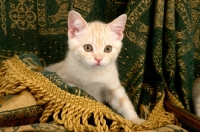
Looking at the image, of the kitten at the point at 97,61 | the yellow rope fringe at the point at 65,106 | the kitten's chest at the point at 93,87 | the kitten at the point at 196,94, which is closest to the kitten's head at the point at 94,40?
the kitten at the point at 97,61

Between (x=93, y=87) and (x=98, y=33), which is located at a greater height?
(x=98, y=33)

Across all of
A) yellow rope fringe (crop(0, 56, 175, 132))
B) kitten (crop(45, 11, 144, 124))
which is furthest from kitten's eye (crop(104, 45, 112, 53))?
yellow rope fringe (crop(0, 56, 175, 132))

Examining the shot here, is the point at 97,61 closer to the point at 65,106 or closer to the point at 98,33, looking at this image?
the point at 98,33

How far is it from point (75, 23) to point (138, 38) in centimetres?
38

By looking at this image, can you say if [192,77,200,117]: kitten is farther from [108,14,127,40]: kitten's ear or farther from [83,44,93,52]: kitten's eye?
[83,44,93,52]: kitten's eye

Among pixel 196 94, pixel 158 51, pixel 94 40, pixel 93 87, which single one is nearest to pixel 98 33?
pixel 94 40

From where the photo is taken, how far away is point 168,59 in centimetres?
142

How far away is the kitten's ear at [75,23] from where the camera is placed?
3.76ft

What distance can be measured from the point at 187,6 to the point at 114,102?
0.64 meters

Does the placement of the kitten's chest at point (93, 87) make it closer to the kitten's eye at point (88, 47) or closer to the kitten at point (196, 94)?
the kitten's eye at point (88, 47)

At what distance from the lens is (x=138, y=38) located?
1.40m

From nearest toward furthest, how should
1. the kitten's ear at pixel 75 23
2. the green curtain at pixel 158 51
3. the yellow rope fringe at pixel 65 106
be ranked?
the yellow rope fringe at pixel 65 106 < the kitten's ear at pixel 75 23 < the green curtain at pixel 158 51

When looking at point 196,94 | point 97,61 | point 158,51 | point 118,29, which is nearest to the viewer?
point 97,61

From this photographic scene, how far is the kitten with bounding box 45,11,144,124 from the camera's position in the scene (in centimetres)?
118
